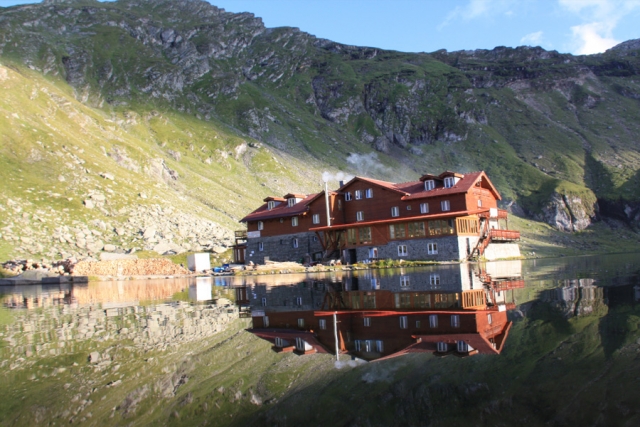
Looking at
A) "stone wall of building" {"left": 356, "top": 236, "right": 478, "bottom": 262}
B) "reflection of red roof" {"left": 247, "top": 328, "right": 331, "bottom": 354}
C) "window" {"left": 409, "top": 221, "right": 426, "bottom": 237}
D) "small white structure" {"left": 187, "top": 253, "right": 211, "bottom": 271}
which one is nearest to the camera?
"reflection of red roof" {"left": 247, "top": 328, "right": 331, "bottom": 354}

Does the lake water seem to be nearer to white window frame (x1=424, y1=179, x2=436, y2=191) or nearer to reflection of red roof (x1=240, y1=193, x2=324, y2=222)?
white window frame (x1=424, y1=179, x2=436, y2=191)

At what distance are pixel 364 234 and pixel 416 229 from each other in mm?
6654

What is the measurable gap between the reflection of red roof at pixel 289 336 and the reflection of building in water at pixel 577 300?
619 centimetres

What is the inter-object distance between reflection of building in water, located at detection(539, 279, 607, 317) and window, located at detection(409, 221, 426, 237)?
124ft

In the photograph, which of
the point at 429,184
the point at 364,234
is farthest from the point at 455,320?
the point at 429,184

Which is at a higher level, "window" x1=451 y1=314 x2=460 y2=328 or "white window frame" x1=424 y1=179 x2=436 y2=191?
"white window frame" x1=424 y1=179 x2=436 y2=191

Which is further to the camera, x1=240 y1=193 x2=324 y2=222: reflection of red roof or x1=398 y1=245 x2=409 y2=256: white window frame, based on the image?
x1=240 y1=193 x2=324 y2=222: reflection of red roof

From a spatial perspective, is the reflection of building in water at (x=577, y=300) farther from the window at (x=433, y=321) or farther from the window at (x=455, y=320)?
the window at (x=433, y=321)

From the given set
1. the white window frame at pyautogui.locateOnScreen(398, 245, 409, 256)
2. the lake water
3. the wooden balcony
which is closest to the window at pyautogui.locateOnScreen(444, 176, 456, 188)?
the wooden balcony

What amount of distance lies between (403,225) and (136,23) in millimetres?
179924

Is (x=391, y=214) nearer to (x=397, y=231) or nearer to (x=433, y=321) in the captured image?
(x=397, y=231)

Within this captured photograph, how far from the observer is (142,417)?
7754 millimetres

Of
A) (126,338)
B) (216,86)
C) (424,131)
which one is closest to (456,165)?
(424,131)

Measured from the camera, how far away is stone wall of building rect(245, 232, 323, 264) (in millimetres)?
65688
